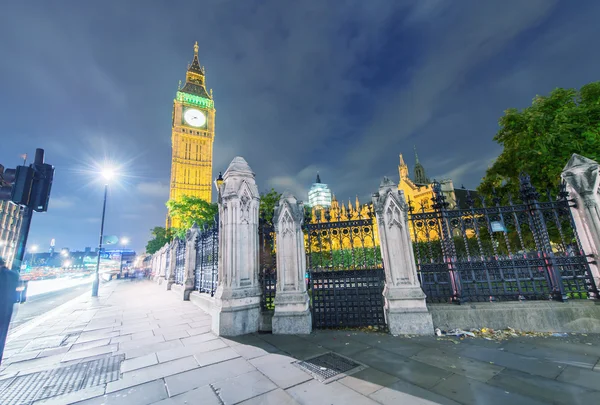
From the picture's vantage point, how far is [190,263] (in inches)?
485

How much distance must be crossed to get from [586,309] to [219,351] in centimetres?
809

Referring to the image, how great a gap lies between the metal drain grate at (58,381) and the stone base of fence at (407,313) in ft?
→ 18.1

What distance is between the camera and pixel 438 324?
19.2ft

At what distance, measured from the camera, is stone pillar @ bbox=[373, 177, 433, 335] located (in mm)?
5703

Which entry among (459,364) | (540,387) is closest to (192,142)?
(459,364)

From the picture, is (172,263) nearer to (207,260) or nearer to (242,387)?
(207,260)

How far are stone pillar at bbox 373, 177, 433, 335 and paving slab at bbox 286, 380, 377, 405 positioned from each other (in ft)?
9.84

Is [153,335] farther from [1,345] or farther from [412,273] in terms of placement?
[412,273]

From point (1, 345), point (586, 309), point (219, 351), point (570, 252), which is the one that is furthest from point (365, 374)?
point (570, 252)

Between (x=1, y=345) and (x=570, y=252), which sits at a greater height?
(x=570, y=252)

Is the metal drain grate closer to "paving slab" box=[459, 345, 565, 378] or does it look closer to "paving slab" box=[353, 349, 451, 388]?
"paving slab" box=[353, 349, 451, 388]

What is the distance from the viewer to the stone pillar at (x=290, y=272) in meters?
6.09

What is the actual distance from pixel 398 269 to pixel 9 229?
7.32 m

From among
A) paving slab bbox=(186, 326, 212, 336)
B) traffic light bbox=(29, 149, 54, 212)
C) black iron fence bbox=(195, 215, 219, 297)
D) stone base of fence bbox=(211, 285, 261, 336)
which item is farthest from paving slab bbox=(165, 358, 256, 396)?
black iron fence bbox=(195, 215, 219, 297)
